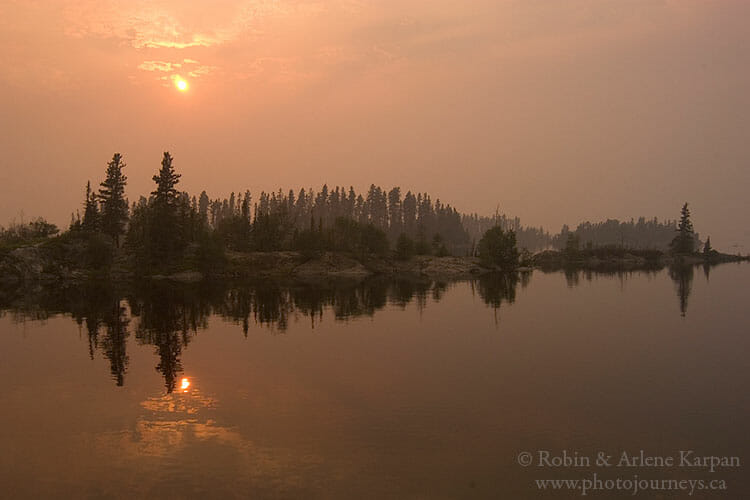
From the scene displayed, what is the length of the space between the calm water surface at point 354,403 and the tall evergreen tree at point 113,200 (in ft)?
272

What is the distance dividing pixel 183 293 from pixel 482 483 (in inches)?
2677

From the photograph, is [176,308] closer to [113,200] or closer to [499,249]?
[113,200]

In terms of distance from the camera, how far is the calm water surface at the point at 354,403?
46.5 feet

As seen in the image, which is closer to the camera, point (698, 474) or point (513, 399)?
point (698, 474)

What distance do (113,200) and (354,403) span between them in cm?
11887

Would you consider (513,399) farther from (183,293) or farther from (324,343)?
(183,293)

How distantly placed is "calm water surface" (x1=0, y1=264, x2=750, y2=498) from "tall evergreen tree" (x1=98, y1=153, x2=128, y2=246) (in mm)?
83033

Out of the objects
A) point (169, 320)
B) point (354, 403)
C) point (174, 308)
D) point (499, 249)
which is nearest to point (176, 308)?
point (174, 308)

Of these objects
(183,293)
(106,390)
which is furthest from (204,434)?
(183,293)

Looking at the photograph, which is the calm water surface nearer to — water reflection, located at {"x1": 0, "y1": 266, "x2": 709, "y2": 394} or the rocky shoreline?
water reflection, located at {"x1": 0, "y1": 266, "x2": 709, "y2": 394}

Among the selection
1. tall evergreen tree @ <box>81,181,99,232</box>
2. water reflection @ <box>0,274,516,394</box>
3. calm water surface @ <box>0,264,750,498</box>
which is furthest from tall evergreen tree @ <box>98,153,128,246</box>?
calm water surface @ <box>0,264,750,498</box>

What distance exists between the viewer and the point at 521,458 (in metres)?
15.3

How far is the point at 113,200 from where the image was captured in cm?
12050

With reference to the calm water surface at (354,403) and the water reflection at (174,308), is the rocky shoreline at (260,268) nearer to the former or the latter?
the water reflection at (174,308)
